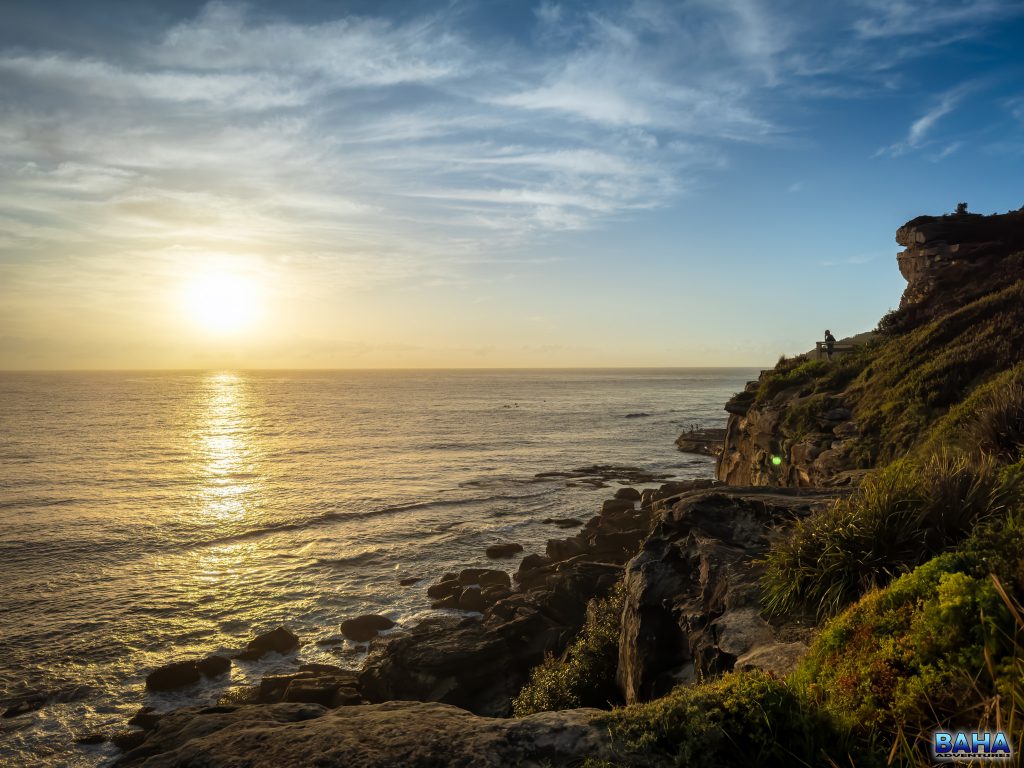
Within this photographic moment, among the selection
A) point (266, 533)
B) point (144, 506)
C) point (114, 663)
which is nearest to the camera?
point (114, 663)

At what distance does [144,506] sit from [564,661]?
34879mm

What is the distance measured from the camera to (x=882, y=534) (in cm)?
712

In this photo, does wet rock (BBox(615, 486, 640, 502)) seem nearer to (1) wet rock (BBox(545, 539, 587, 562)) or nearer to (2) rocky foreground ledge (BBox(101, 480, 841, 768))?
(1) wet rock (BBox(545, 539, 587, 562))

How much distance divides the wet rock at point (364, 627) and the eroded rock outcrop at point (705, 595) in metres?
11.2

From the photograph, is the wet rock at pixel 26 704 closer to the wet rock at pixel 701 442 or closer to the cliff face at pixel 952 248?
the cliff face at pixel 952 248

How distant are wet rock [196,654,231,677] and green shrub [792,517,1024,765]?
55.7 ft

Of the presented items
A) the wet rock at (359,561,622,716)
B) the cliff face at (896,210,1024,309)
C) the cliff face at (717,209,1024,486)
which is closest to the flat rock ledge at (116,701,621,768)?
the wet rock at (359,561,622,716)

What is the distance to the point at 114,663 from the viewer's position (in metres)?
17.3

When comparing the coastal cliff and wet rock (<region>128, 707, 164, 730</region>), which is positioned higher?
the coastal cliff

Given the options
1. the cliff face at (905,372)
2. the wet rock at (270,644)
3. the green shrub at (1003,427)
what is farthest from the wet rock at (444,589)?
the green shrub at (1003,427)

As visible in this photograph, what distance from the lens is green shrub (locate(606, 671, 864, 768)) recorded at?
4266 mm

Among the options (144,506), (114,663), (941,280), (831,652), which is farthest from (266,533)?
(941,280)

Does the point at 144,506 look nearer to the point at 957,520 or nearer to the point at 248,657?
the point at 248,657

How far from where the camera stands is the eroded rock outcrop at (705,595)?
Result: 7422 mm
